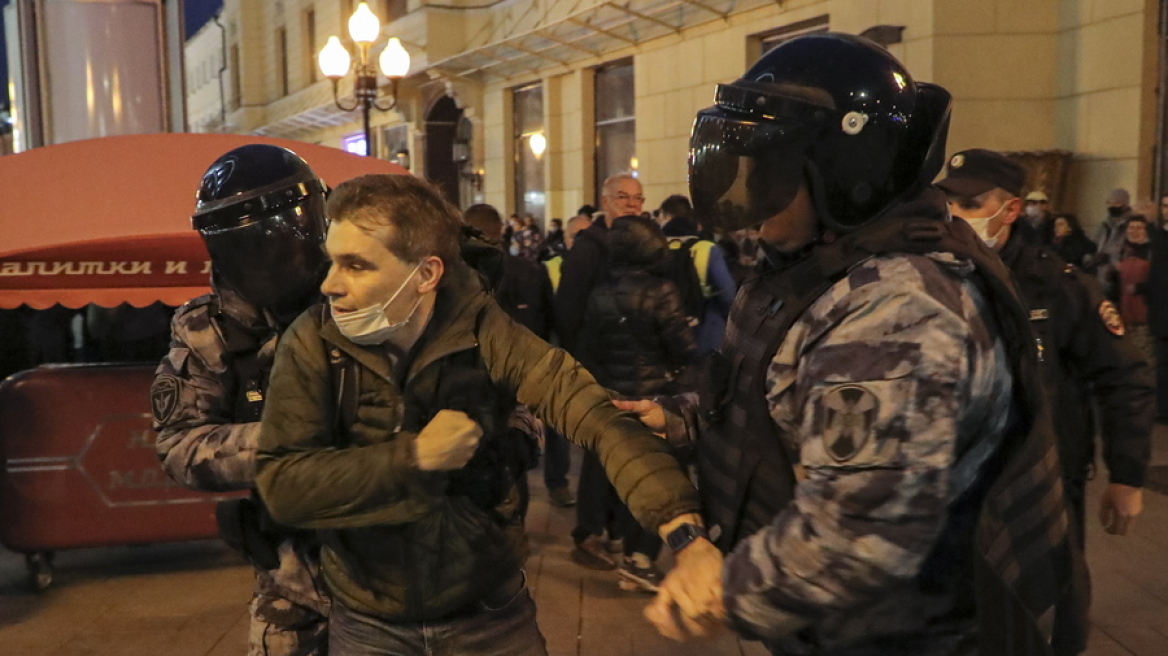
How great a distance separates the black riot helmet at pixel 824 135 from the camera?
1782 mm

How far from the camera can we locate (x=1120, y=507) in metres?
3.50

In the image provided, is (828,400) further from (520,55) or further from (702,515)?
(520,55)

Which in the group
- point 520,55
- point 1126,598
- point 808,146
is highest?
point 520,55

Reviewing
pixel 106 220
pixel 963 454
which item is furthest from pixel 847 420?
pixel 106 220

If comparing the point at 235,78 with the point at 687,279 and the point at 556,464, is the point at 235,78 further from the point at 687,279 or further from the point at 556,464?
the point at 687,279

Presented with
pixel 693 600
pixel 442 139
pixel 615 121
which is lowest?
pixel 693 600

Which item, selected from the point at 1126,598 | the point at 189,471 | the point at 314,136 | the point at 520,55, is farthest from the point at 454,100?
the point at 189,471

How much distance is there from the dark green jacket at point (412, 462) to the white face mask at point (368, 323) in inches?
1.5

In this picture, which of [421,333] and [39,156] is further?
[39,156]

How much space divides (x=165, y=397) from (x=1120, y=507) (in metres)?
2.87

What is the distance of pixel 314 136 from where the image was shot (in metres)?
33.6

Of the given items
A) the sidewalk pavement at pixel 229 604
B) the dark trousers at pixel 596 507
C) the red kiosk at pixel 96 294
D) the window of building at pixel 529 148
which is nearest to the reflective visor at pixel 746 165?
the sidewalk pavement at pixel 229 604

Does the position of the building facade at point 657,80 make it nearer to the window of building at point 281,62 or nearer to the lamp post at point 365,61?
the window of building at point 281,62

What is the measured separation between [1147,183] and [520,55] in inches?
443
